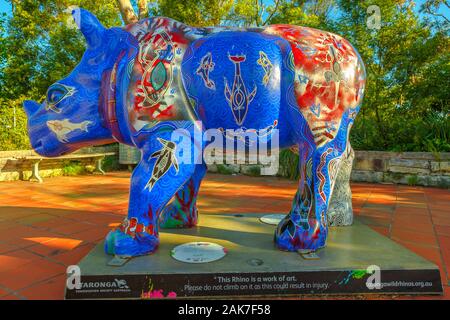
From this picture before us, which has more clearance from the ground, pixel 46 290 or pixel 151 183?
pixel 151 183

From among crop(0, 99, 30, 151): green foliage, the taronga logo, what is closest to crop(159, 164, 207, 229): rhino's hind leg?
the taronga logo

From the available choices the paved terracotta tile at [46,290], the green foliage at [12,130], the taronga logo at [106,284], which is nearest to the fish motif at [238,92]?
the taronga logo at [106,284]

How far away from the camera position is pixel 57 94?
203 cm

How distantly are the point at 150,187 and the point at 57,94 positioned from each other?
2.84 ft

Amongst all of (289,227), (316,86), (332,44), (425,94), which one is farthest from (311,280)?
(425,94)

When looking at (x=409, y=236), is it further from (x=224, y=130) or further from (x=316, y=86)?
(x=224, y=130)

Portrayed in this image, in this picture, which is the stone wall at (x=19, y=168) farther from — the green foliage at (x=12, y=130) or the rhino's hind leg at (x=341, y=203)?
the rhino's hind leg at (x=341, y=203)

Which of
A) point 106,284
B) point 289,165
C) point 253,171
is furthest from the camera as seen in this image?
point 253,171

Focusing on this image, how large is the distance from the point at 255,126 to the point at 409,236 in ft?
6.17

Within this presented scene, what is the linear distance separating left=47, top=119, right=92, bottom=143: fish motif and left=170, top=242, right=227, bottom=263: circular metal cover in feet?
3.10

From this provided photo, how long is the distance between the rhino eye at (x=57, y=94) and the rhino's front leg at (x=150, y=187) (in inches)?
23.3

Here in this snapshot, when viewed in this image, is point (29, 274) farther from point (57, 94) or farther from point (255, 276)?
point (255, 276)

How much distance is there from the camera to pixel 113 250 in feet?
6.19

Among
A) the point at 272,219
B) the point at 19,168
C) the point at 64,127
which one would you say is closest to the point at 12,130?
the point at 19,168
